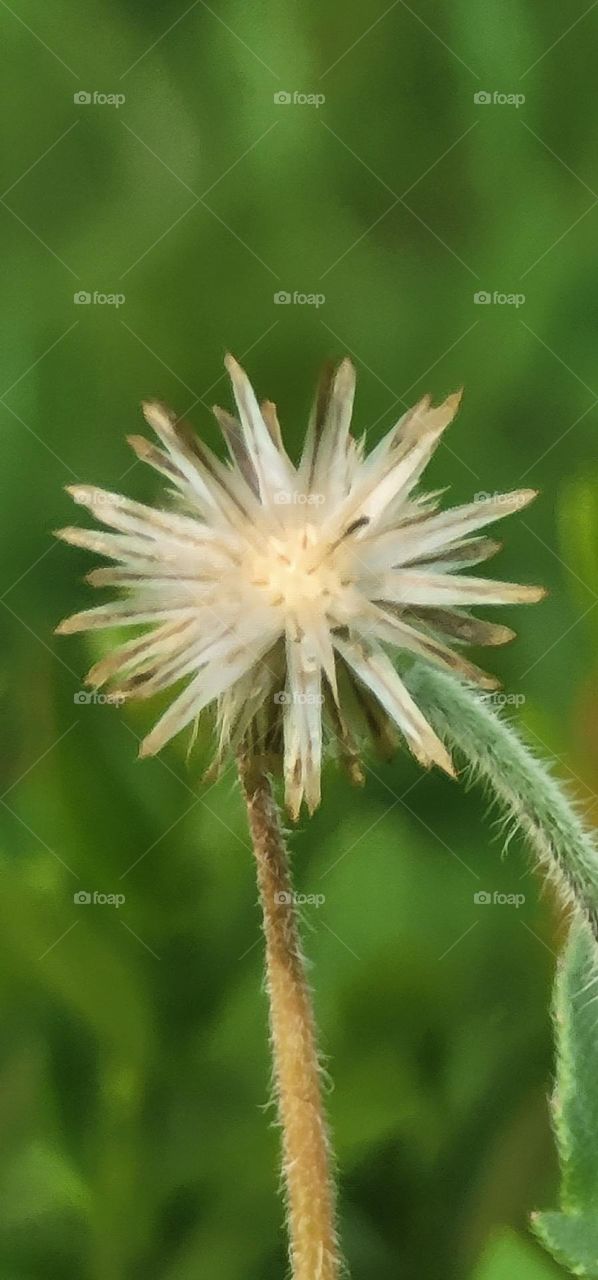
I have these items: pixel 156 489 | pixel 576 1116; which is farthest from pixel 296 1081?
pixel 156 489

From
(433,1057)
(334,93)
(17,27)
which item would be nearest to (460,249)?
(334,93)

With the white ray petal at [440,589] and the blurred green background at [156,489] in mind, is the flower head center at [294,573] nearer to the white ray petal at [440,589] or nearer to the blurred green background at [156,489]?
the white ray petal at [440,589]

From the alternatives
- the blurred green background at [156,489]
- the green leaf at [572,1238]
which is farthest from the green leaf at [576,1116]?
the blurred green background at [156,489]

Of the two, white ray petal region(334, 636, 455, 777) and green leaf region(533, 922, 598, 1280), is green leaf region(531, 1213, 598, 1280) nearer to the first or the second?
green leaf region(533, 922, 598, 1280)

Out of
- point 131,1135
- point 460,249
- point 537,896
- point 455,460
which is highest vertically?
point 460,249

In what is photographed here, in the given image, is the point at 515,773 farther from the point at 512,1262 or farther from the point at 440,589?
the point at 512,1262

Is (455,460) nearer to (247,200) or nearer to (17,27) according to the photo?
(247,200)
